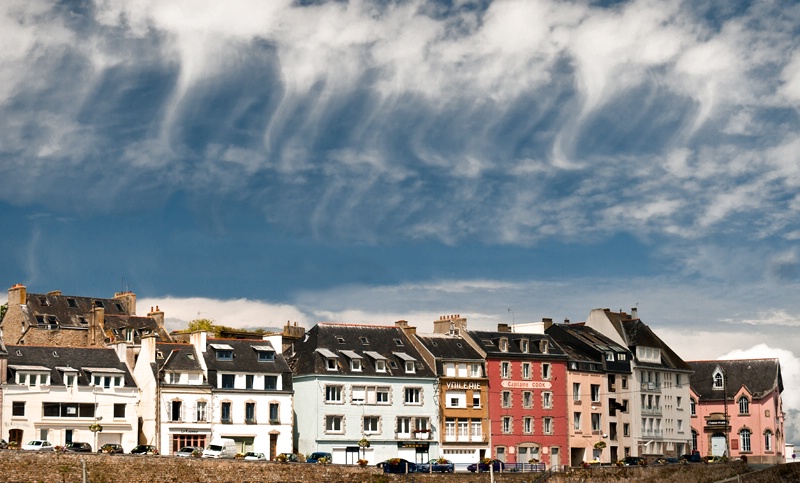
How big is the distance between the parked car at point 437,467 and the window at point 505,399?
55.6 feet

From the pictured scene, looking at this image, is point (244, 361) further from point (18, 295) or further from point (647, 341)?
point (647, 341)

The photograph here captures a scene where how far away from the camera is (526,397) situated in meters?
110

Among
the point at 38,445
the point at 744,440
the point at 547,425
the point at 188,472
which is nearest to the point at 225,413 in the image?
the point at 188,472

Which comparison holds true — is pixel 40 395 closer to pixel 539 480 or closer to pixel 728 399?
pixel 539 480

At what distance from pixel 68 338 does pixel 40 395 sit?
27.8 meters

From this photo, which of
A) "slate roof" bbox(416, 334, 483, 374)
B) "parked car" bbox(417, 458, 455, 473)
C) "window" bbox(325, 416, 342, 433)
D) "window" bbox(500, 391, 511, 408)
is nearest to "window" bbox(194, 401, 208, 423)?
"window" bbox(325, 416, 342, 433)

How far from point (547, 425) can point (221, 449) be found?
35087 millimetres

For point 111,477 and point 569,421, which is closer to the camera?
point 111,477

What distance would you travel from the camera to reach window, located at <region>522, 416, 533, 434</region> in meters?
109

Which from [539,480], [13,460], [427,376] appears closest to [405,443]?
[427,376]

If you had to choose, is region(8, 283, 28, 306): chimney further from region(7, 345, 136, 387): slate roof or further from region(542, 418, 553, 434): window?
region(542, 418, 553, 434): window

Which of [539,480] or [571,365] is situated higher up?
[571,365]

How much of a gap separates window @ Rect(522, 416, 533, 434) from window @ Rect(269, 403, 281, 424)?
2380cm

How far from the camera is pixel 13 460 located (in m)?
73.4
